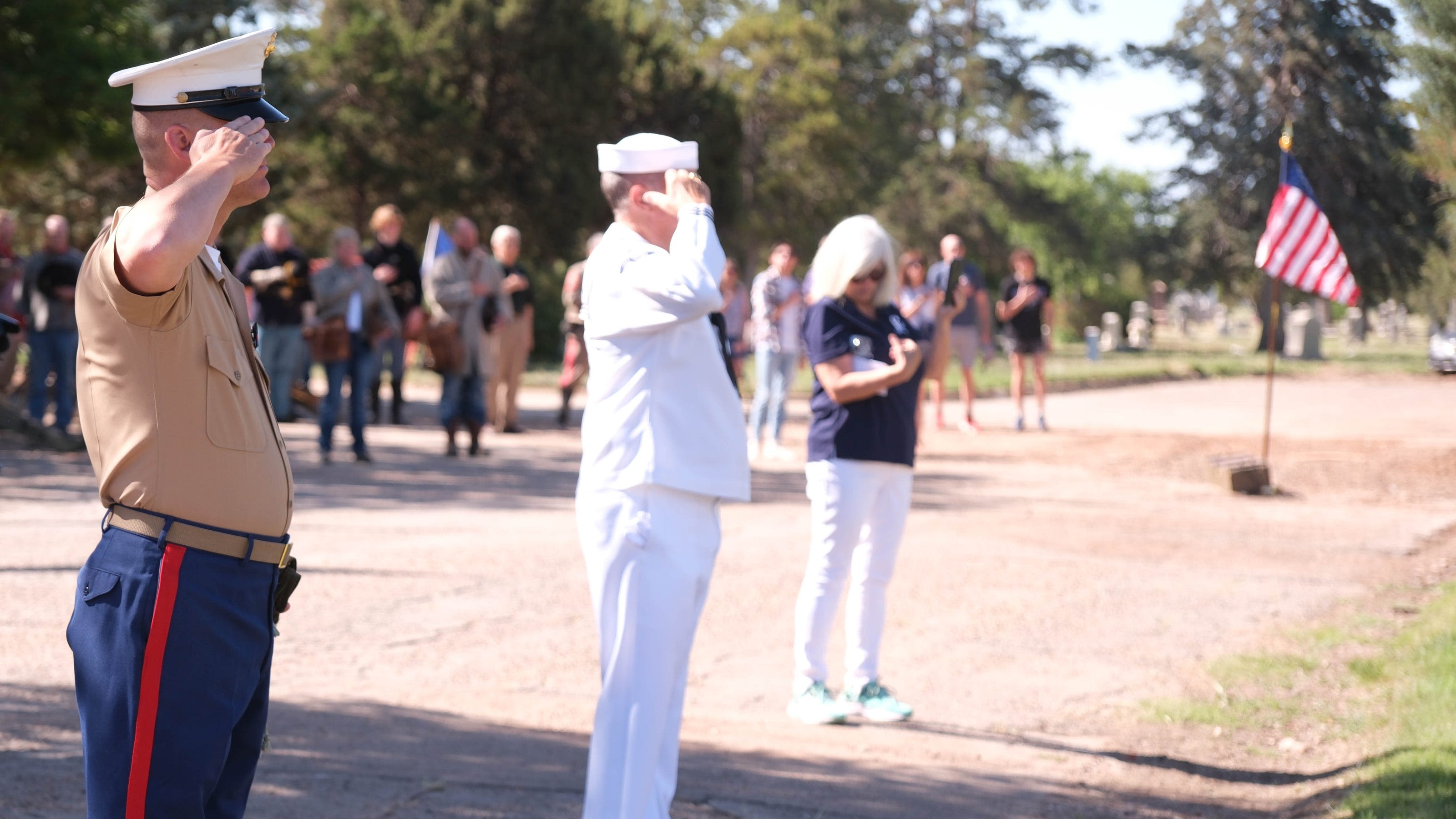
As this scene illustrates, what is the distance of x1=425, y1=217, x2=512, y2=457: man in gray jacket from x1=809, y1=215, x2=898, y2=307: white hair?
787 cm

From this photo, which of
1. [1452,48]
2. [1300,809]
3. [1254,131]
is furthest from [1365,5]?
[1254,131]

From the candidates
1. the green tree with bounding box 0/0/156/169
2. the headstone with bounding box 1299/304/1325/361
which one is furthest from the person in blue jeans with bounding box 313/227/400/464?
the headstone with bounding box 1299/304/1325/361

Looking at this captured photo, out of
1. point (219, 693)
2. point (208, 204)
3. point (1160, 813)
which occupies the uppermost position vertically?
point (208, 204)

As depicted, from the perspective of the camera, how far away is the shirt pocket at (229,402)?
2828 mm

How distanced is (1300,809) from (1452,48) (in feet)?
26.2

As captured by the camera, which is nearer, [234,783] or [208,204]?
[208,204]

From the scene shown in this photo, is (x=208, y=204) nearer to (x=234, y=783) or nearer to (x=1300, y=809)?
(x=234, y=783)

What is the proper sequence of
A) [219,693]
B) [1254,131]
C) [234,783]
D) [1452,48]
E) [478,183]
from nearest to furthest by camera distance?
[219,693]
[234,783]
[1452,48]
[478,183]
[1254,131]

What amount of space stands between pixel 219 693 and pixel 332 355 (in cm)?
1010

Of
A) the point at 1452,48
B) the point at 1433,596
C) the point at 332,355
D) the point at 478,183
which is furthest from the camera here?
the point at 478,183

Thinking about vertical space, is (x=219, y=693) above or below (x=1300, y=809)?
above

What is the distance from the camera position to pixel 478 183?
35.1m

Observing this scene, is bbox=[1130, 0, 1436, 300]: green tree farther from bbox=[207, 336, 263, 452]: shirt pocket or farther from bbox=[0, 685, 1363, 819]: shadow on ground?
bbox=[207, 336, 263, 452]: shirt pocket

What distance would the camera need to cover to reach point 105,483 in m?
2.79
